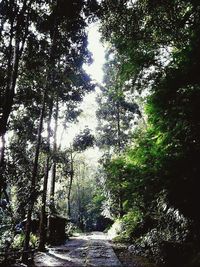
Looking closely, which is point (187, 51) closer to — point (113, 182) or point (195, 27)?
point (195, 27)

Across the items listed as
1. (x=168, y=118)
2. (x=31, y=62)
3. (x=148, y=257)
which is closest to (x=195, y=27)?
(x=168, y=118)

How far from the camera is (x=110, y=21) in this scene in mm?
12016

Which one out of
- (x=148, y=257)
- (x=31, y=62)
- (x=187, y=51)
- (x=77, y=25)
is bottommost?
(x=148, y=257)

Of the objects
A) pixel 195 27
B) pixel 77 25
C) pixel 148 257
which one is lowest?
pixel 148 257

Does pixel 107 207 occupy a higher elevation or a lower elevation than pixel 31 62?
lower

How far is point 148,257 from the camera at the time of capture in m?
9.52

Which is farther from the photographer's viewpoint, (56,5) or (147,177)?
(56,5)

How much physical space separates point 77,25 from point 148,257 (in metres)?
9.83

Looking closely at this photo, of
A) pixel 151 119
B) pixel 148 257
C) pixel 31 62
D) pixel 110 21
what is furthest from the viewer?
pixel 31 62

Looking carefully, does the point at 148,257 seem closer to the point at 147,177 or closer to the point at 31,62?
the point at 147,177

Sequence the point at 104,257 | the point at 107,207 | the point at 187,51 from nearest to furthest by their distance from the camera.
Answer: the point at 187,51, the point at 104,257, the point at 107,207

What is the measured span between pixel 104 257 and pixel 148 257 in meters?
1.92

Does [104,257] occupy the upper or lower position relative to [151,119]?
lower

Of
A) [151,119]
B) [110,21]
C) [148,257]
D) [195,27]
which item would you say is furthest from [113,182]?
[110,21]
